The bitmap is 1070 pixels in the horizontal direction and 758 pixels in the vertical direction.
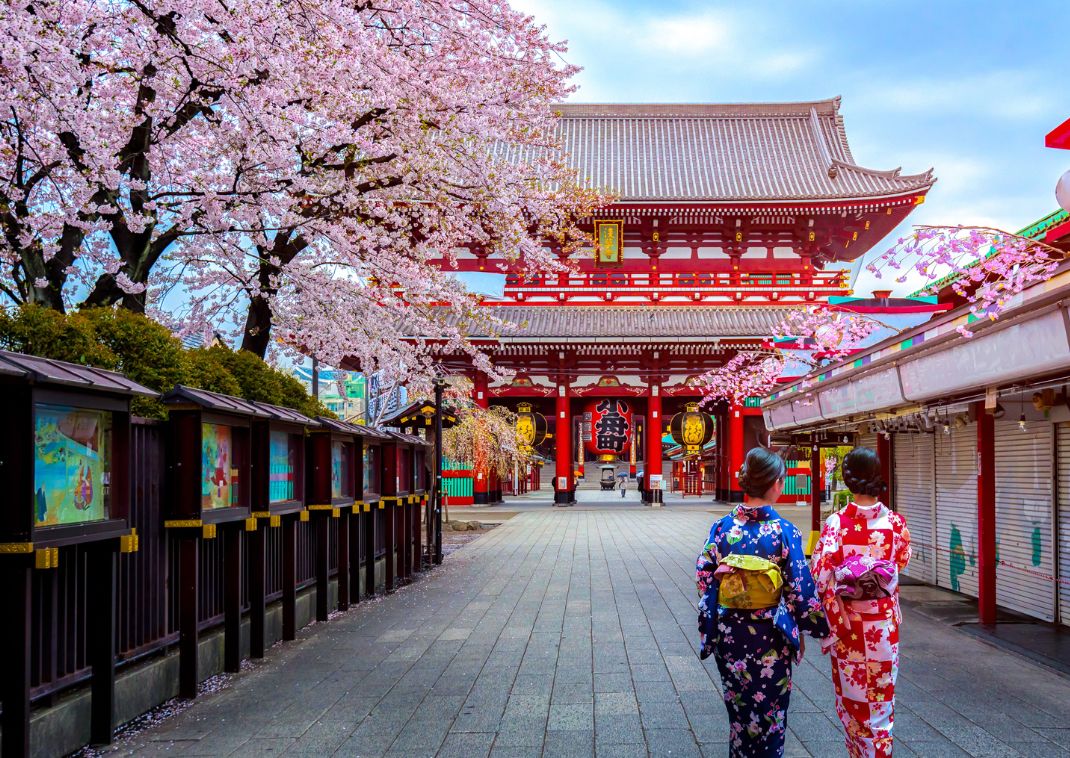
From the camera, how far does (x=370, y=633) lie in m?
8.34

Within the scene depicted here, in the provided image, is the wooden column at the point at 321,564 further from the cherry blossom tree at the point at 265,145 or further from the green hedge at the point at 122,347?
the cherry blossom tree at the point at 265,145

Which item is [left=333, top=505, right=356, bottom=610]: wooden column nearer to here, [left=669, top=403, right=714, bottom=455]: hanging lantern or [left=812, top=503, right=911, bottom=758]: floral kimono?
[left=812, top=503, right=911, bottom=758]: floral kimono

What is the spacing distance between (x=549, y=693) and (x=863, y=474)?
9.04ft

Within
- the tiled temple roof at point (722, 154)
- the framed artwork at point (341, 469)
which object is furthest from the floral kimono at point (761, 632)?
the tiled temple roof at point (722, 154)

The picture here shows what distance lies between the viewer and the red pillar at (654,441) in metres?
30.7

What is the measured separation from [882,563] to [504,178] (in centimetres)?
936

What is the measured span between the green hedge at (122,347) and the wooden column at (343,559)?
2.02 metres

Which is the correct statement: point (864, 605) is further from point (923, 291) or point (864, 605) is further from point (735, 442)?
point (735, 442)

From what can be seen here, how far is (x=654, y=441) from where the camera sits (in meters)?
30.7

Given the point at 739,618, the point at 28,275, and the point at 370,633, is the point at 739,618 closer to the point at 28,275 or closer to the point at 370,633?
the point at 370,633

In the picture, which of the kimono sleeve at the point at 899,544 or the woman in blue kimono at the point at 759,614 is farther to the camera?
the kimono sleeve at the point at 899,544

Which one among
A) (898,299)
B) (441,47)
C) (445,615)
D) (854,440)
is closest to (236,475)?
(445,615)

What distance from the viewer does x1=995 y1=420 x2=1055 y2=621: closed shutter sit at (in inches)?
335

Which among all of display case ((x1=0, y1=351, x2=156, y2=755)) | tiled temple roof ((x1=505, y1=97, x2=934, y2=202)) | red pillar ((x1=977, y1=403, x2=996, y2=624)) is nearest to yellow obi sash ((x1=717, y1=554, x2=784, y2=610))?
display case ((x1=0, y1=351, x2=156, y2=755))
